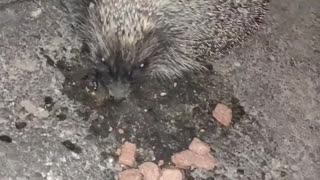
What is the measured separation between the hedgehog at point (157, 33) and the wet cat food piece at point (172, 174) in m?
0.23

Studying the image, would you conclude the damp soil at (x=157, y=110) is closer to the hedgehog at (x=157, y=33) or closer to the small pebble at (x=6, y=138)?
the hedgehog at (x=157, y=33)

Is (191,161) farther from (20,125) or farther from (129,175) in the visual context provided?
(20,125)

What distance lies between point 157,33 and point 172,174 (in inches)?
15.4

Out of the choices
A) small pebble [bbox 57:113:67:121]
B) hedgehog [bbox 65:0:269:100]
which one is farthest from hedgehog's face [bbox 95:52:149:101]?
small pebble [bbox 57:113:67:121]

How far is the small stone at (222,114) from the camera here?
2.29m

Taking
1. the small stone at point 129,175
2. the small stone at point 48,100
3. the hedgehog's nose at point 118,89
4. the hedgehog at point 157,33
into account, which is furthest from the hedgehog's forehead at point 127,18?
the small stone at point 129,175

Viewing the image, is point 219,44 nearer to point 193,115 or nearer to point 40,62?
point 193,115

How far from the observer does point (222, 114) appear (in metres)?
2.30

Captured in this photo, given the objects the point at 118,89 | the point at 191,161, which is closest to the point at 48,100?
the point at 118,89

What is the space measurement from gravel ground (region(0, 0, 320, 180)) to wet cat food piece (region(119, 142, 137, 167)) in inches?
0.8

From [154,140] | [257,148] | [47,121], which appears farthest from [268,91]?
[47,121]

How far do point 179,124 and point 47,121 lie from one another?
1.11 ft

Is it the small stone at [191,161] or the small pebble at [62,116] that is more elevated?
the small pebble at [62,116]

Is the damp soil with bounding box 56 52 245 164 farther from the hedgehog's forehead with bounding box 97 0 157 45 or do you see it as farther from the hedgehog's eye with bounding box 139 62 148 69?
the hedgehog's forehead with bounding box 97 0 157 45
